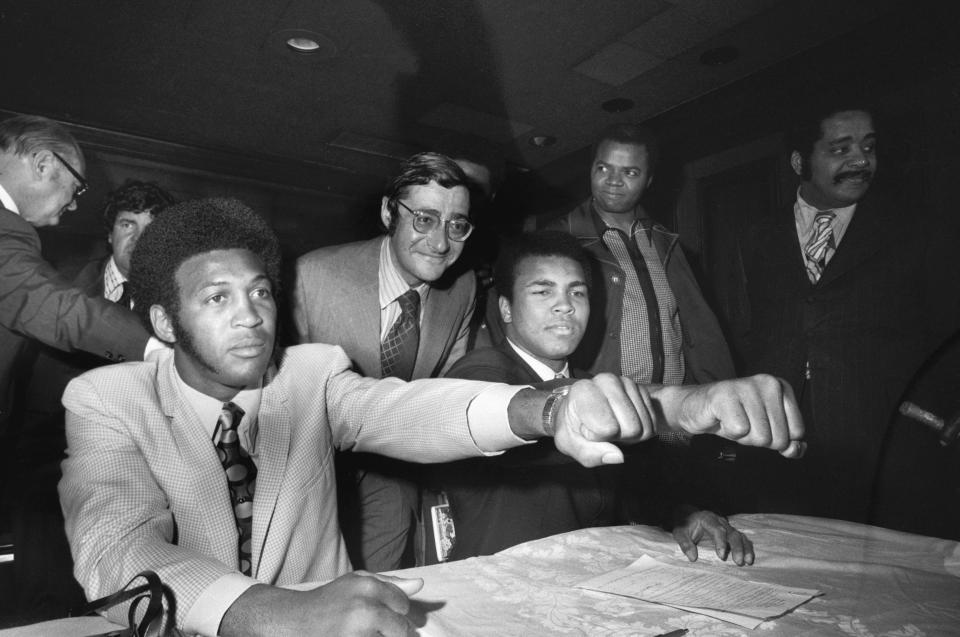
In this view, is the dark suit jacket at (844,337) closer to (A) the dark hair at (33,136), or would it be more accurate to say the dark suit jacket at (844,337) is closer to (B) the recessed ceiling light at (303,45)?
(B) the recessed ceiling light at (303,45)

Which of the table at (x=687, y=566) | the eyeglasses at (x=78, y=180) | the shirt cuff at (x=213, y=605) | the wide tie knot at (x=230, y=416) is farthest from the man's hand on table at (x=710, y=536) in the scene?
the eyeglasses at (x=78, y=180)

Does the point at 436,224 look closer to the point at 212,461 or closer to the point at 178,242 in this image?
the point at 178,242

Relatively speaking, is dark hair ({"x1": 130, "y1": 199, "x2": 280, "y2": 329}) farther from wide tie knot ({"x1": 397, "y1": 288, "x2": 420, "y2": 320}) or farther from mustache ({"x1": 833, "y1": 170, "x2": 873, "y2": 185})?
mustache ({"x1": 833, "y1": 170, "x2": 873, "y2": 185})

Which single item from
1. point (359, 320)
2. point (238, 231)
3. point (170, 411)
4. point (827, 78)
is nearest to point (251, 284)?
point (238, 231)

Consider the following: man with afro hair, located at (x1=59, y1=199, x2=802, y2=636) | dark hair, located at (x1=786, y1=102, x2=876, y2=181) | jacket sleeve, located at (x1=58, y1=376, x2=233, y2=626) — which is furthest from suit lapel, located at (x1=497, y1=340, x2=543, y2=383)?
dark hair, located at (x1=786, y1=102, x2=876, y2=181)

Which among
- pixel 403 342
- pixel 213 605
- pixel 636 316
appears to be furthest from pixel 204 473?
pixel 636 316

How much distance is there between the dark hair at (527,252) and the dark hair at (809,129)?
77 centimetres

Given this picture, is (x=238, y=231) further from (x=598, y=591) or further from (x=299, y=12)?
(x=598, y=591)

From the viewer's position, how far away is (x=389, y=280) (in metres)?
1.39

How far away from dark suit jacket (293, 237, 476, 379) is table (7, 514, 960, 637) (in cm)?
68

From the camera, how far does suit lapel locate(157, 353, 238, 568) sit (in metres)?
0.78

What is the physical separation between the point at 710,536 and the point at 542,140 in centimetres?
113

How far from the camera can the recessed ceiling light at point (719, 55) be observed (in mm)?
1485

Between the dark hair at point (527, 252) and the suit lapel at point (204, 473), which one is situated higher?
the dark hair at point (527, 252)
